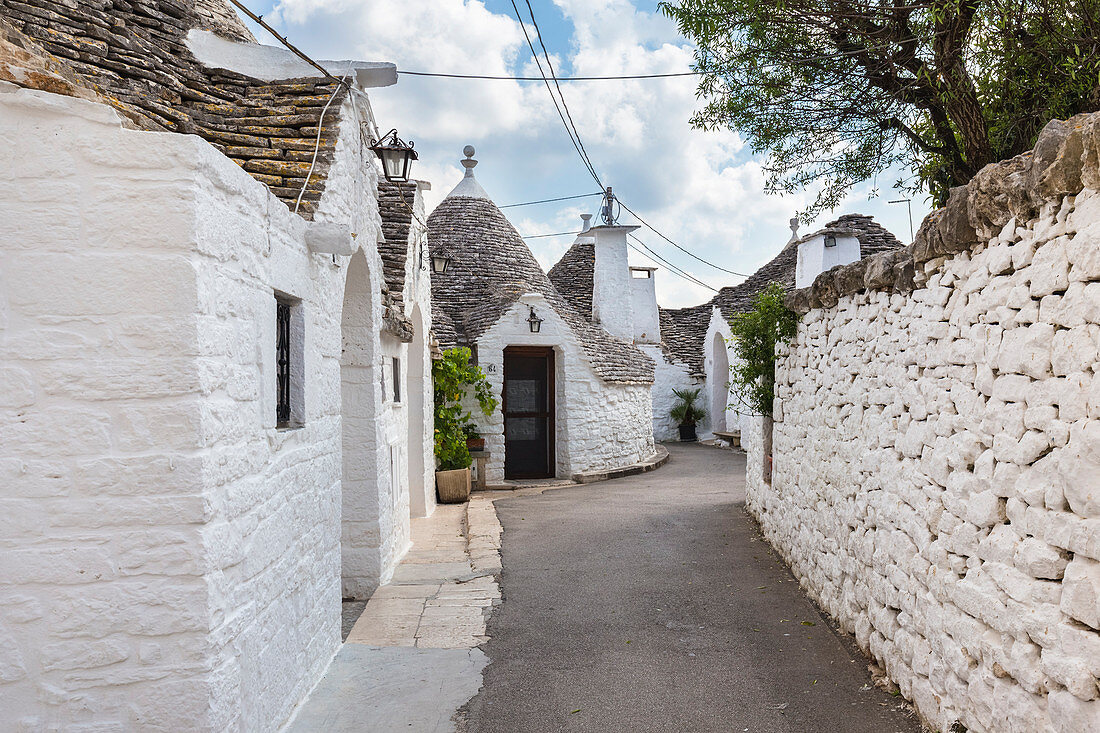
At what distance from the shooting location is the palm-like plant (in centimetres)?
2208

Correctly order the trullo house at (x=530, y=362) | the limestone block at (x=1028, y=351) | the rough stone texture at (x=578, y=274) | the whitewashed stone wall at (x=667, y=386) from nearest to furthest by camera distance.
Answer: the limestone block at (x=1028, y=351)
the trullo house at (x=530, y=362)
the rough stone texture at (x=578, y=274)
the whitewashed stone wall at (x=667, y=386)

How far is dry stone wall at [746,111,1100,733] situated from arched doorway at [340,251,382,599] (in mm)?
3478

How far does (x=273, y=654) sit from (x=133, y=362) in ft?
4.91

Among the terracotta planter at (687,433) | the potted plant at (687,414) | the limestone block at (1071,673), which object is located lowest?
the terracotta planter at (687,433)

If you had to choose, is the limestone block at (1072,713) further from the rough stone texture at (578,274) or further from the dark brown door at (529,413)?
the rough stone texture at (578,274)

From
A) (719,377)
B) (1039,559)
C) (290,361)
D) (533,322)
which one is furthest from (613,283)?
(1039,559)

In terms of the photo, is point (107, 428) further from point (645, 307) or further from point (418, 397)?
point (645, 307)

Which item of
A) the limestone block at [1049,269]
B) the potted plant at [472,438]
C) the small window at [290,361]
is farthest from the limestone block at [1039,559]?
the potted plant at [472,438]

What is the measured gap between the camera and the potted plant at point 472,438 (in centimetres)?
1320

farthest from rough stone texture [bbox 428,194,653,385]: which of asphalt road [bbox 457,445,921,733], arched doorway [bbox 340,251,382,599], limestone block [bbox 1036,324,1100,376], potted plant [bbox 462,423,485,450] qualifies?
limestone block [bbox 1036,324,1100,376]

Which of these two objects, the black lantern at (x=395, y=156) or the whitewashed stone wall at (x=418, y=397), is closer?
the black lantern at (x=395, y=156)

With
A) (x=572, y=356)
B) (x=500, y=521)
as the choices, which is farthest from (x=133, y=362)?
(x=572, y=356)

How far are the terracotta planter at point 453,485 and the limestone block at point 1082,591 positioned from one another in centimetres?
940

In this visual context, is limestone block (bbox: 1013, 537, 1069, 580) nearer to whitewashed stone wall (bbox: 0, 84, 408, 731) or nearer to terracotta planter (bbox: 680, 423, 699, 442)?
whitewashed stone wall (bbox: 0, 84, 408, 731)
